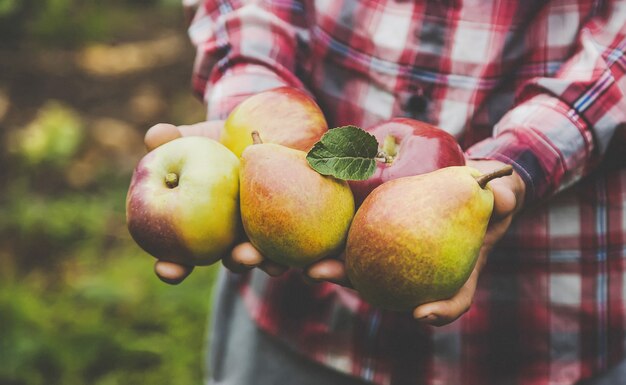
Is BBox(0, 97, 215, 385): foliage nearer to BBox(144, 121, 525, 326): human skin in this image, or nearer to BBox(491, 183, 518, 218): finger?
BBox(144, 121, 525, 326): human skin

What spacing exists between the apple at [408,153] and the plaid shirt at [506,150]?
4.6 inches

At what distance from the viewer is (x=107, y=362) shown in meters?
2.27

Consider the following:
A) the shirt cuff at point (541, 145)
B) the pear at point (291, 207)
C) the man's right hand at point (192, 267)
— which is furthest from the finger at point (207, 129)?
the shirt cuff at point (541, 145)

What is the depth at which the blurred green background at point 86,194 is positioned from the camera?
224cm

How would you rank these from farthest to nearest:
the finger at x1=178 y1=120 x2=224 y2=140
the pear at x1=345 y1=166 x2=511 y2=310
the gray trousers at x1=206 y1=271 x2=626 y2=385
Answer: the gray trousers at x1=206 y1=271 x2=626 y2=385, the finger at x1=178 y1=120 x2=224 y2=140, the pear at x1=345 y1=166 x2=511 y2=310

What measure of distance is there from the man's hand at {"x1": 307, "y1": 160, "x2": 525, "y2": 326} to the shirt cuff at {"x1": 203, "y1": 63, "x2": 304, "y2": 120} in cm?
44

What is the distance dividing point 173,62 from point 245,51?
2.50 metres

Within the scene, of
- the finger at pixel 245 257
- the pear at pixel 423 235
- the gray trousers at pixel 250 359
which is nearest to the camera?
→ the pear at pixel 423 235

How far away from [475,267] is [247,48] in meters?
0.67

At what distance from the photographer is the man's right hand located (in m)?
1.04

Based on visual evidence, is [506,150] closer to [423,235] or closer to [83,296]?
[423,235]

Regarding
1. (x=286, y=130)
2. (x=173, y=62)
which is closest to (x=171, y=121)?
(x=173, y=62)

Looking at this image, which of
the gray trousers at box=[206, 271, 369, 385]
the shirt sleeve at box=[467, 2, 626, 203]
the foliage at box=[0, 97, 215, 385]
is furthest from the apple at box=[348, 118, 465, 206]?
the foliage at box=[0, 97, 215, 385]

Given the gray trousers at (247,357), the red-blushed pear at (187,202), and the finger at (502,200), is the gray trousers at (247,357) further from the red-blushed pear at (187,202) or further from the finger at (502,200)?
the finger at (502,200)
